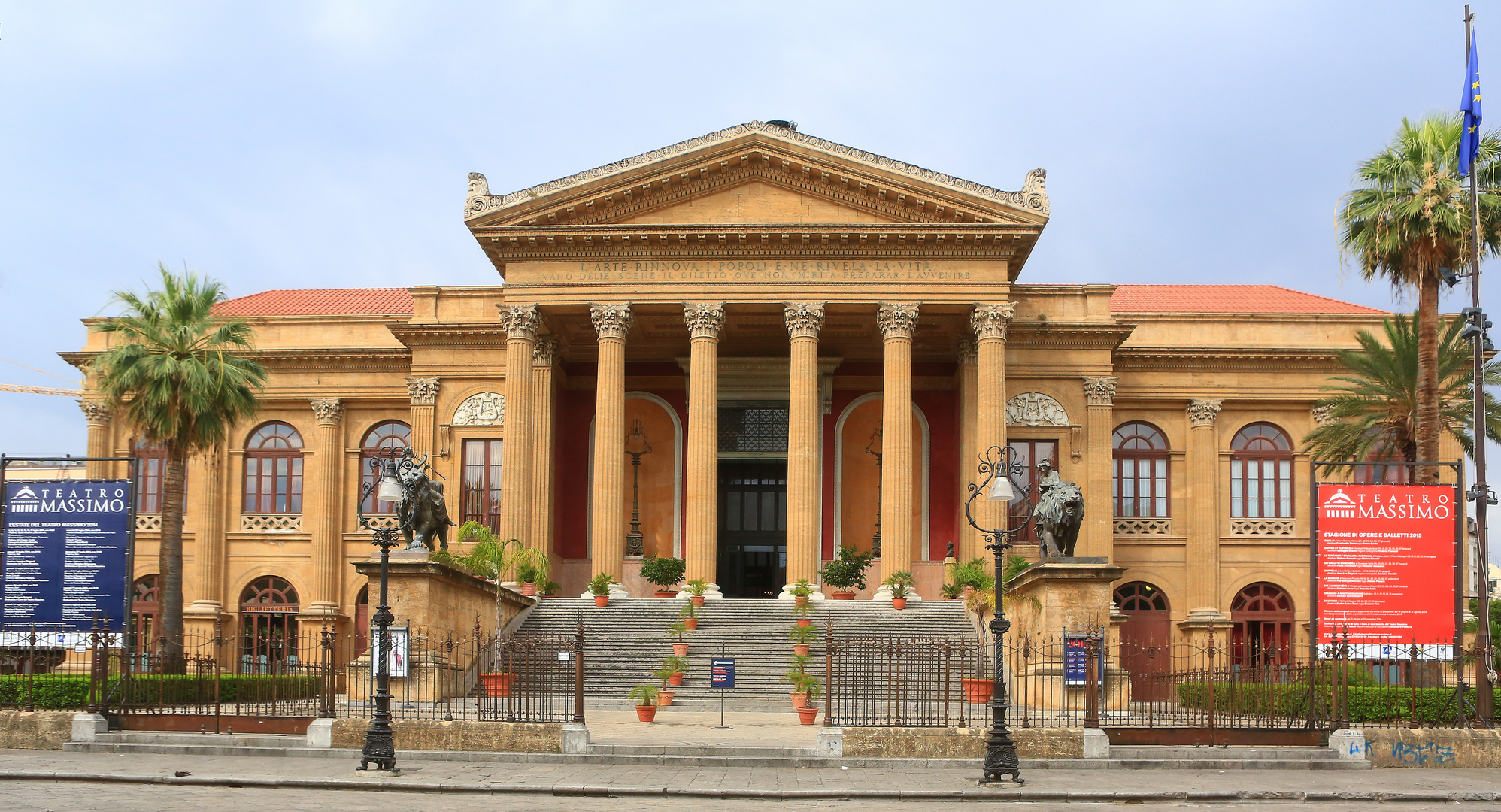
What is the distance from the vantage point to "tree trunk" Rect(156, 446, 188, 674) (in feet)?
107

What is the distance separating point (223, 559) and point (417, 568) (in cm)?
2009

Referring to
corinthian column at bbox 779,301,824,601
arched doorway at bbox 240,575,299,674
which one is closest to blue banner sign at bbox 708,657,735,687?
corinthian column at bbox 779,301,824,601

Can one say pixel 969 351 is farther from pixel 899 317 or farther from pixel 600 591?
pixel 600 591

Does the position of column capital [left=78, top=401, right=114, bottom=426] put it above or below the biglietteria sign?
above

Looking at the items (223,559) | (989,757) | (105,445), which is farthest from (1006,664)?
(105,445)

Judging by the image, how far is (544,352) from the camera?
39.1 meters

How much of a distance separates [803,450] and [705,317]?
438 centimetres

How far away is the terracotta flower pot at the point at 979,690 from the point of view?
2603 centimetres

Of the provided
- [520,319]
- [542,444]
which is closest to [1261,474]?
[542,444]

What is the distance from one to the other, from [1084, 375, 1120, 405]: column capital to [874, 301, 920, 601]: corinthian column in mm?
6417

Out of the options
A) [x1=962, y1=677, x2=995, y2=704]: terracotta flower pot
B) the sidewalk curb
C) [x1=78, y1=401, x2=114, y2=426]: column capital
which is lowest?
the sidewalk curb

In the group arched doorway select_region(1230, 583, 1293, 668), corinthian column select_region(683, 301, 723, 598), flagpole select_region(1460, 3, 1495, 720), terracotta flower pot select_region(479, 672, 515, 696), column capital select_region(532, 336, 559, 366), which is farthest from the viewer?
arched doorway select_region(1230, 583, 1293, 668)

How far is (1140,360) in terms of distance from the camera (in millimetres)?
42531

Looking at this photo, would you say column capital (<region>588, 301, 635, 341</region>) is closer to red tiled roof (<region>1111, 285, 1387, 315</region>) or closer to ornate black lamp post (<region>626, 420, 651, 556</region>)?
ornate black lamp post (<region>626, 420, 651, 556</region>)
